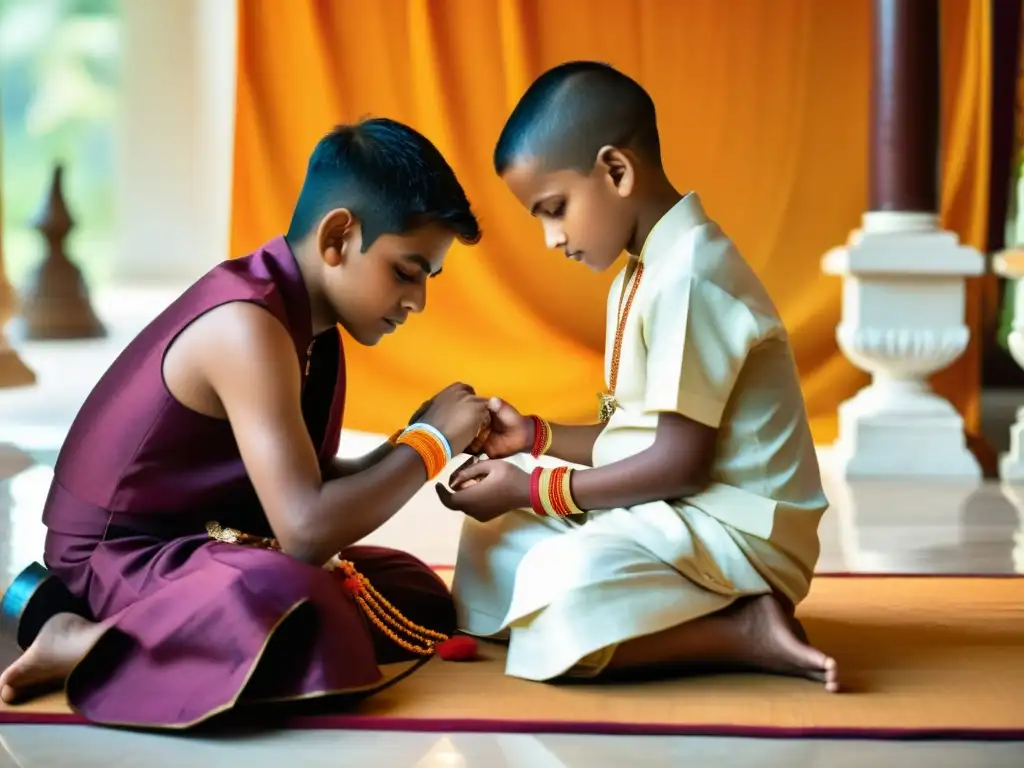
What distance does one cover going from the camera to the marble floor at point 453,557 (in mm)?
1381

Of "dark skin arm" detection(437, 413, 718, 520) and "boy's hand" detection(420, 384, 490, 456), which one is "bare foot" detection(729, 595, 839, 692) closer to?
"dark skin arm" detection(437, 413, 718, 520)

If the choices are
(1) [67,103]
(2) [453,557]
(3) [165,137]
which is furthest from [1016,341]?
(1) [67,103]

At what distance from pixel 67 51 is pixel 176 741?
206 inches

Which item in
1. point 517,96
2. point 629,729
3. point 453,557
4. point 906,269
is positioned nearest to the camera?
point 629,729

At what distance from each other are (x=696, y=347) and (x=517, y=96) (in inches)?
94.7

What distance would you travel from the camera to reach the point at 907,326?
3279 mm

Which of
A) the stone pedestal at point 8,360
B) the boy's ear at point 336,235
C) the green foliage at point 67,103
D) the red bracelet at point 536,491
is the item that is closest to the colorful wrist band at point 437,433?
the red bracelet at point 536,491

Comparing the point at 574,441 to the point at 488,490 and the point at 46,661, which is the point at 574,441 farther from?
the point at 46,661

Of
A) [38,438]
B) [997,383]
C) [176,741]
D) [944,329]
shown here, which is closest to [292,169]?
[38,438]

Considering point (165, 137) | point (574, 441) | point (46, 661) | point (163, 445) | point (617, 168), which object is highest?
point (617, 168)

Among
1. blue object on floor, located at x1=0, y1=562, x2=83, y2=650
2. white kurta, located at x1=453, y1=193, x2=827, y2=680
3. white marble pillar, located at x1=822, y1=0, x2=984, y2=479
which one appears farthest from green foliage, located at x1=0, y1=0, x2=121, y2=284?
white kurta, located at x1=453, y1=193, x2=827, y2=680

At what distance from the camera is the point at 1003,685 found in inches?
63.7

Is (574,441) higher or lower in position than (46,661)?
higher

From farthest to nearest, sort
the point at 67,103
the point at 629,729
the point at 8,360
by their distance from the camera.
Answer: the point at 67,103
the point at 8,360
the point at 629,729
